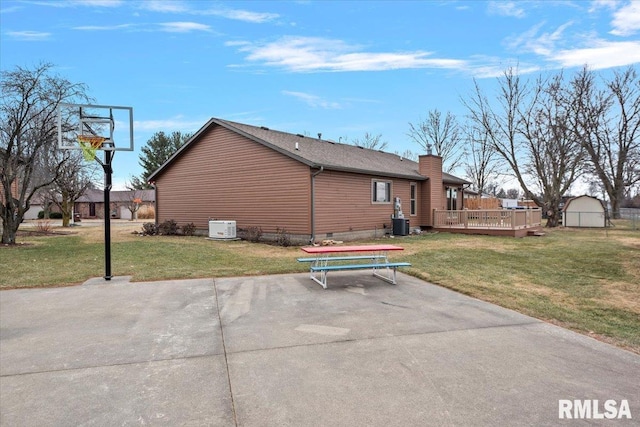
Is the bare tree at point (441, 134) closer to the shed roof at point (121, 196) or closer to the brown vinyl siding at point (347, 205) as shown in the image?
the brown vinyl siding at point (347, 205)

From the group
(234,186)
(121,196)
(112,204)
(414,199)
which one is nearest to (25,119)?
(234,186)

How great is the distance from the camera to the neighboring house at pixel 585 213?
85.9 feet

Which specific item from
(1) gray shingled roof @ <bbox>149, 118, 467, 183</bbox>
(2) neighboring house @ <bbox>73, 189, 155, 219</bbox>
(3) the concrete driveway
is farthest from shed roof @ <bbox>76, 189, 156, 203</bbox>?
(3) the concrete driveway

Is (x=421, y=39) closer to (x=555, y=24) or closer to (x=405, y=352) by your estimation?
(x=555, y=24)

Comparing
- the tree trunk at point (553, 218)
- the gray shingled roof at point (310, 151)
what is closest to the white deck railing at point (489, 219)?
the gray shingled roof at point (310, 151)

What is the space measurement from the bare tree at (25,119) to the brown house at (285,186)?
605cm

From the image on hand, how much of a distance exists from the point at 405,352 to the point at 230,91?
1940cm

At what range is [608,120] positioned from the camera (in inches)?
1108

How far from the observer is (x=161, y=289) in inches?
275

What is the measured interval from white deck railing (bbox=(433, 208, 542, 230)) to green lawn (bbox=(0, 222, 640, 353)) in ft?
16.5

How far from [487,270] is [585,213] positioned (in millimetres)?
22452

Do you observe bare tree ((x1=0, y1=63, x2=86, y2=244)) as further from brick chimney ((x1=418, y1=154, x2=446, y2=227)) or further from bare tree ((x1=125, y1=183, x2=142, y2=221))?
bare tree ((x1=125, y1=183, x2=142, y2=221))

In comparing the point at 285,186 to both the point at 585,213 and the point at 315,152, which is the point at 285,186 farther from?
the point at 585,213

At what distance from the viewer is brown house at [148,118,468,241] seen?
50.4ft
